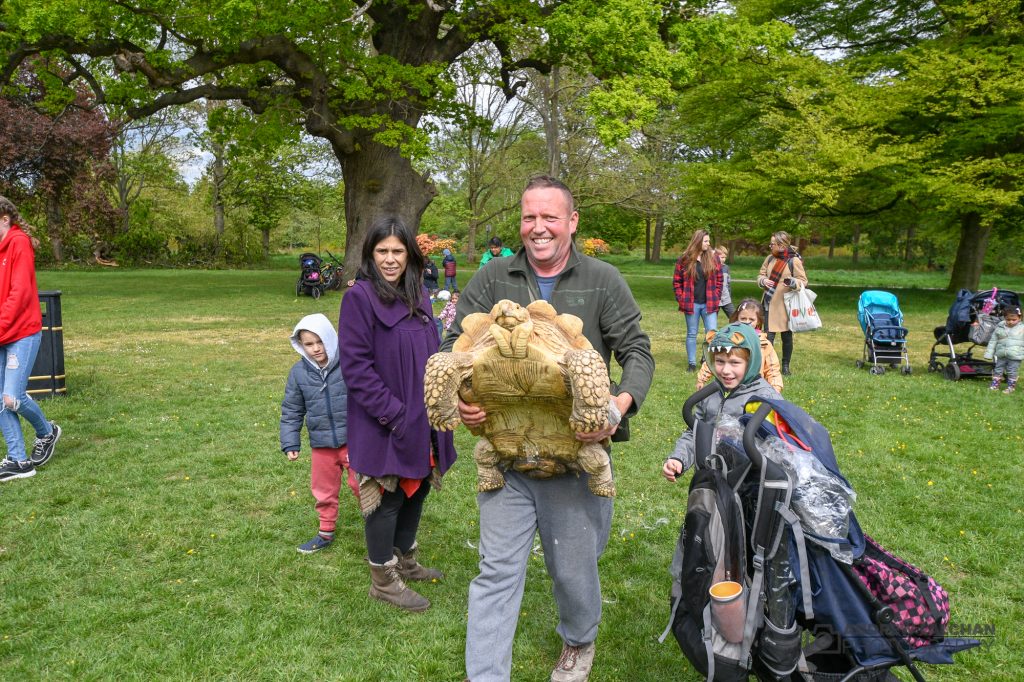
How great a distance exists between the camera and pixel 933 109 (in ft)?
66.7

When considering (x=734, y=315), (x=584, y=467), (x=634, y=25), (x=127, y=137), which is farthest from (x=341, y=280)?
(x=127, y=137)

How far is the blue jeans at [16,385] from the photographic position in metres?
5.64

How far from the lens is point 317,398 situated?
4.55 metres

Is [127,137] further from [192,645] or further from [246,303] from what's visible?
[192,645]

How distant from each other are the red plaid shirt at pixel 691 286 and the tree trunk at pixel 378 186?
10899mm

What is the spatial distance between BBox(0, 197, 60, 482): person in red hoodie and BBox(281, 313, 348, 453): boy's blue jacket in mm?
2703

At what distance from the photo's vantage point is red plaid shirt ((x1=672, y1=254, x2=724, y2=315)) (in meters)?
10.3

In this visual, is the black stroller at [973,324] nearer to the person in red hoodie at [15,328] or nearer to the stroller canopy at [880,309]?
the stroller canopy at [880,309]

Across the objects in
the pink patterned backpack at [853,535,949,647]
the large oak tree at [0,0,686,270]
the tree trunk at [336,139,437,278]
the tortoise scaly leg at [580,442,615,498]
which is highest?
the large oak tree at [0,0,686,270]

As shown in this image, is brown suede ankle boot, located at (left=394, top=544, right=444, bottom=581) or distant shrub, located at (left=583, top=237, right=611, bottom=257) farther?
distant shrub, located at (left=583, top=237, right=611, bottom=257)

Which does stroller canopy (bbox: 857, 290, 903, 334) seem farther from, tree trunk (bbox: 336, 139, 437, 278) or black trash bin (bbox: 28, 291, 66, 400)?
tree trunk (bbox: 336, 139, 437, 278)

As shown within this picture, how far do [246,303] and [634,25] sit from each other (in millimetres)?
13097

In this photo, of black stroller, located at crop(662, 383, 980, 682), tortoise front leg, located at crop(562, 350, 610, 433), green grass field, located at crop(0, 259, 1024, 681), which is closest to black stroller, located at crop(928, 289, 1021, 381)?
green grass field, located at crop(0, 259, 1024, 681)

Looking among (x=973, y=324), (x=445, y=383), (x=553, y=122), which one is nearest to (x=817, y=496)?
(x=445, y=383)
